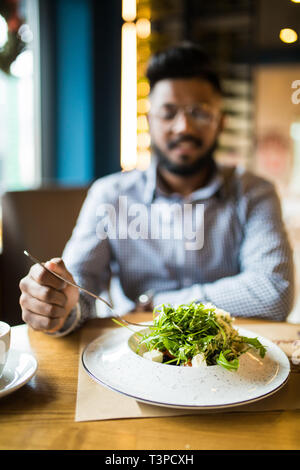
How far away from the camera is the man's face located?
1423mm

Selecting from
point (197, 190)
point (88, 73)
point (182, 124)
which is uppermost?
point (88, 73)

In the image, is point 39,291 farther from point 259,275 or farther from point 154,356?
point 259,275

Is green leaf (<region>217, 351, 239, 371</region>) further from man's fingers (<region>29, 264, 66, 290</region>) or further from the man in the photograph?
the man

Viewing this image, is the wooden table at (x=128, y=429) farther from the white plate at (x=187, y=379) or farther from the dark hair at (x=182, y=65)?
the dark hair at (x=182, y=65)

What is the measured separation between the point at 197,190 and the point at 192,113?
28cm

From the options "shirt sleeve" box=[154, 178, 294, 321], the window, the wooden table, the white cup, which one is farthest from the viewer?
the window

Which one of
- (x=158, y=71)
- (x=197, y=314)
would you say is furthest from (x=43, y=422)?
(x=158, y=71)

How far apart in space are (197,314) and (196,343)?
6cm

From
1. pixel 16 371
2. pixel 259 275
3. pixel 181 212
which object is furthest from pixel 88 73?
pixel 16 371

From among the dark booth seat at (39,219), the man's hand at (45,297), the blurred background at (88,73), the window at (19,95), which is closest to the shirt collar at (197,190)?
the dark booth seat at (39,219)

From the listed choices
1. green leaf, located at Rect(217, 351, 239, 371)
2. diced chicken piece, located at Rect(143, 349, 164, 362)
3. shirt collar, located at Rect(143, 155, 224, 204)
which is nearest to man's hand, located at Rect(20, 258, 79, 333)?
diced chicken piece, located at Rect(143, 349, 164, 362)

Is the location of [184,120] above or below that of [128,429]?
above

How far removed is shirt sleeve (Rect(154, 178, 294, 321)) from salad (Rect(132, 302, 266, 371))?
1.13 feet

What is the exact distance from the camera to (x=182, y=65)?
1454 millimetres
